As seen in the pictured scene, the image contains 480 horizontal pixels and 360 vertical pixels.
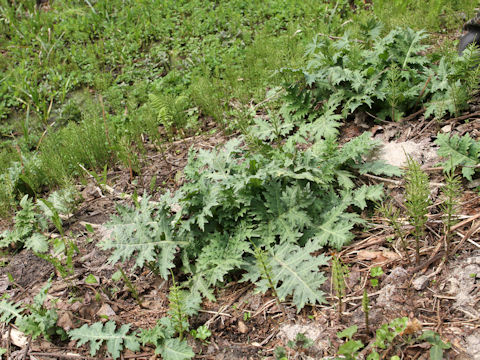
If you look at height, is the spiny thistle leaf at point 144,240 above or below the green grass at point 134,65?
below

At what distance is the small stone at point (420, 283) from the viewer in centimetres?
214

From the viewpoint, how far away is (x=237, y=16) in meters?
6.09

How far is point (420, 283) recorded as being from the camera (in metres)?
2.15

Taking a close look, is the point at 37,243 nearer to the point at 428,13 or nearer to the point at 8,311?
the point at 8,311

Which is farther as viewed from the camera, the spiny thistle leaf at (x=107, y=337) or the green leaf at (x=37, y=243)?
the green leaf at (x=37, y=243)

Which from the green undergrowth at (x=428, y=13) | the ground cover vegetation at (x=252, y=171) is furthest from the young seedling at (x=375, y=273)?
the green undergrowth at (x=428, y=13)

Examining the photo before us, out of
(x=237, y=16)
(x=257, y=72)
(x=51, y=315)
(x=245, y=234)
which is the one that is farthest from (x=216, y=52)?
(x=51, y=315)

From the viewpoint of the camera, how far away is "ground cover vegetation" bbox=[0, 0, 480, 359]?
2301mm

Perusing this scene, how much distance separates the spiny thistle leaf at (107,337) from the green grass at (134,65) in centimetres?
170

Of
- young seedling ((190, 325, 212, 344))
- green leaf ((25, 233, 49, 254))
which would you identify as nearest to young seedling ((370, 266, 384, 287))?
young seedling ((190, 325, 212, 344))

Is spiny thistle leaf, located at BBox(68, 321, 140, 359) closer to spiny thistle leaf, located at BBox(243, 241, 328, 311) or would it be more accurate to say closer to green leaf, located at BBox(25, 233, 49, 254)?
spiny thistle leaf, located at BBox(243, 241, 328, 311)

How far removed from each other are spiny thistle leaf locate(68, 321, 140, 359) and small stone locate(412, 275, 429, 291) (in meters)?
1.59

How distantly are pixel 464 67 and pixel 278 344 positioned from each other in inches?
97.5

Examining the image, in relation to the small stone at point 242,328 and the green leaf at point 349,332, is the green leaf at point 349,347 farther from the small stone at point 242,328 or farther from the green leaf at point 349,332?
the small stone at point 242,328
